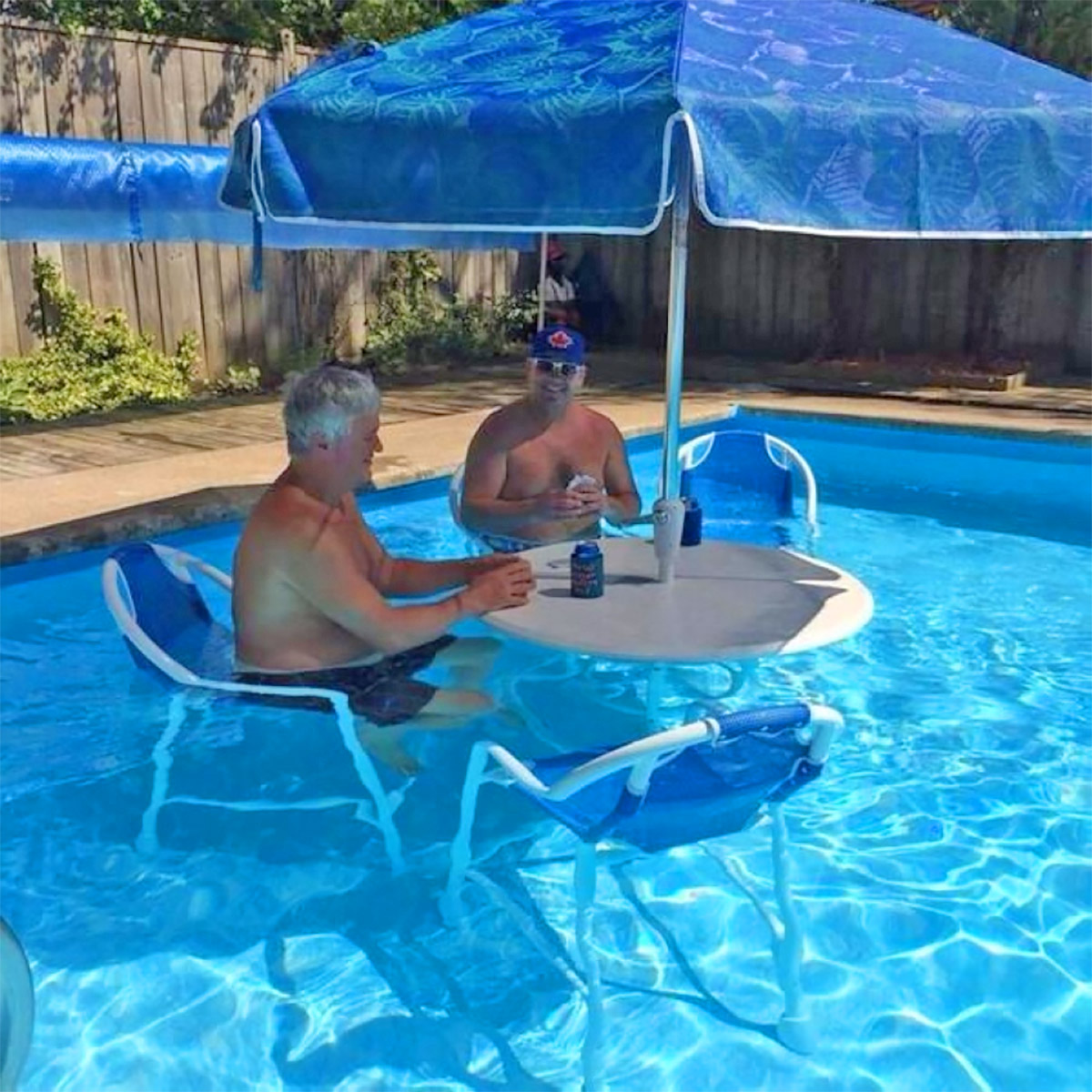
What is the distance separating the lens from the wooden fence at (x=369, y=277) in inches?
347

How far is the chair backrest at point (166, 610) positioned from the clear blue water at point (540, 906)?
45 centimetres

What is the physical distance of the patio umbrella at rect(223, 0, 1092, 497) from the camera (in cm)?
252

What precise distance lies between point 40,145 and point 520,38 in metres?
4.46

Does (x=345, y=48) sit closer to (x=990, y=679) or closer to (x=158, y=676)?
(x=158, y=676)

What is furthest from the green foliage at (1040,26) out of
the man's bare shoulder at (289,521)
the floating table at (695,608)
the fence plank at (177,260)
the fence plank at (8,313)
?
the man's bare shoulder at (289,521)

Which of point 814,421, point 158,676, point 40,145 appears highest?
Answer: point 40,145

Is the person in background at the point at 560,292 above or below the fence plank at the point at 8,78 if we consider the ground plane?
below

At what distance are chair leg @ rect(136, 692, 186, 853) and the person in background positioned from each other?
10.1 meters

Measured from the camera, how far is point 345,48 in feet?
11.9

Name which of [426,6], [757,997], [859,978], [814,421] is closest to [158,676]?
[757,997]

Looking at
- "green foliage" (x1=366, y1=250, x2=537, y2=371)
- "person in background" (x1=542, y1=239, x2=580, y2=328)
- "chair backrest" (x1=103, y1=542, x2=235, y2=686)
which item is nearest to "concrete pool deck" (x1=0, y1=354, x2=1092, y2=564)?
"green foliage" (x1=366, y1=250, x2=537, y2=371)

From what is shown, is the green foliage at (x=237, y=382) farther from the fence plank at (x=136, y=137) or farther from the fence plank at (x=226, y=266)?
the fence plank at (x=136, y=137)

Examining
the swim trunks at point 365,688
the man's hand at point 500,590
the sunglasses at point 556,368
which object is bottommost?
the swim trunks at point 365,688

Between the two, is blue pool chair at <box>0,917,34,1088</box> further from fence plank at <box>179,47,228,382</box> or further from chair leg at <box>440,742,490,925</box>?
fence plank at <box>179,47,228,382</box>
